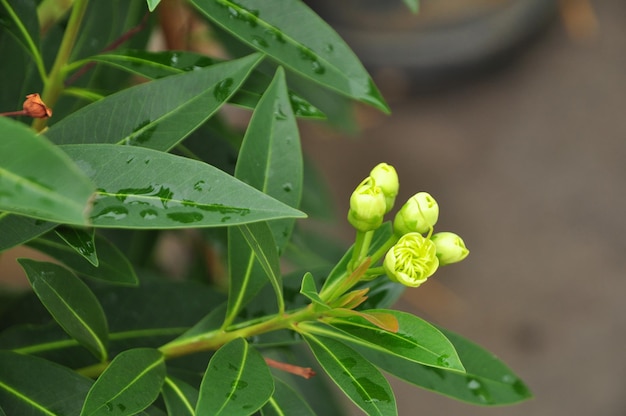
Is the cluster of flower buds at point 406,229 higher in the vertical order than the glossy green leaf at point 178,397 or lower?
higher

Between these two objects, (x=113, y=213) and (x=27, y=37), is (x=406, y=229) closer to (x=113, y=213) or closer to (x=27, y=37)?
(x=113, y=213)

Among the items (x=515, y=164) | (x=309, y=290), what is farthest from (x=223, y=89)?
(x=515, y=164)

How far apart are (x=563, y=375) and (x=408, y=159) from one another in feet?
2.39

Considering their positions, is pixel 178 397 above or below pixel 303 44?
below

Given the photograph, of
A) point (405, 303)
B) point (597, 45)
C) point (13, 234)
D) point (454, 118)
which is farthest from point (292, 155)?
point (597, 45)

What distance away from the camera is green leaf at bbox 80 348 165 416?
47 cm

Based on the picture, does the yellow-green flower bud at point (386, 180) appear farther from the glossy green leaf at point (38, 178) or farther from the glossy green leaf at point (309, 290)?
the glossy green leaf at point (38, 178)

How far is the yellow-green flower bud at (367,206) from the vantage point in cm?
48

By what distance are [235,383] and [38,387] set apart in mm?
141

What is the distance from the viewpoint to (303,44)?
0.58 metres

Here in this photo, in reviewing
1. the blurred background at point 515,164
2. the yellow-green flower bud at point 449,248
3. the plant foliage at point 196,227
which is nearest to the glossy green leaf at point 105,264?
the plant foliage at point 196,227

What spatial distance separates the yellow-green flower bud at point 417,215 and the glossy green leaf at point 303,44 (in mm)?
118

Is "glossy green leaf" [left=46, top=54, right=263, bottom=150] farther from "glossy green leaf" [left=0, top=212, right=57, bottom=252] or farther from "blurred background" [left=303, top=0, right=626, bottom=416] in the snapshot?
"blurred background" [left=303, top=0, right=626, bottom=416]

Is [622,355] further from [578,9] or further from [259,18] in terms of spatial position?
[259,18]
